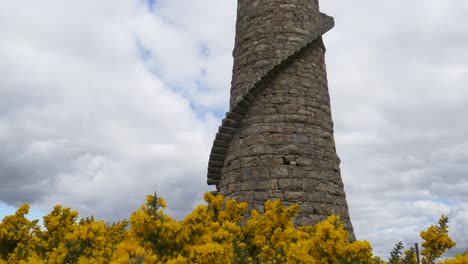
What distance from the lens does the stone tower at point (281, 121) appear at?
24.2 ft

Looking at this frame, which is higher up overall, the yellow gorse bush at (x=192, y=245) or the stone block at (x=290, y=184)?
the stone block at (x=290, y=184)

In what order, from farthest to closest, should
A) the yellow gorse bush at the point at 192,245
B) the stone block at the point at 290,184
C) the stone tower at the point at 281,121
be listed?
the stone tower at the point at 281,121, the stone block at the point at 290,184, the yellow gorse bush at the point at 192,245

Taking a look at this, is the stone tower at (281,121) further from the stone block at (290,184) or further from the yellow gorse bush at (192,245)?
the yellow gorse bush at (192,245)

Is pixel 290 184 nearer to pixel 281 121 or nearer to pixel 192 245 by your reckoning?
pixel 281 121

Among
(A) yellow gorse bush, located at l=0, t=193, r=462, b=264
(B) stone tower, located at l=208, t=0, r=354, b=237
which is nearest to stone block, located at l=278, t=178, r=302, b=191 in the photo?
(B) stone tower, located at l=208, t=0, r=354, b=237

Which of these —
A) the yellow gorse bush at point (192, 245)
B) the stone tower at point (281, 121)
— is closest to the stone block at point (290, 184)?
the stone tower at point (281, 121)

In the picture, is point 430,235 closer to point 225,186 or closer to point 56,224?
point 56,224

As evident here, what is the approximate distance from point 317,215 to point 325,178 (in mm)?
800

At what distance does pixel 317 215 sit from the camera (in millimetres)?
7219

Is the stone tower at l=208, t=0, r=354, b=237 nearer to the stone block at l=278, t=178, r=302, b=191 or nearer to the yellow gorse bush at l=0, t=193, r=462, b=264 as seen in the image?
the stone block at l=278, t=178, r=302, b=191

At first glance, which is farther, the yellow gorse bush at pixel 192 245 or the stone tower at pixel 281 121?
the stone tower at pixel 281 121

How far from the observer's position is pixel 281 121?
7.79 meters

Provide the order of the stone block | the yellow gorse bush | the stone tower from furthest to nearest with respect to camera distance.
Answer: the stone tower < the stone block < the yellow gorse bush

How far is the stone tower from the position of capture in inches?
291
